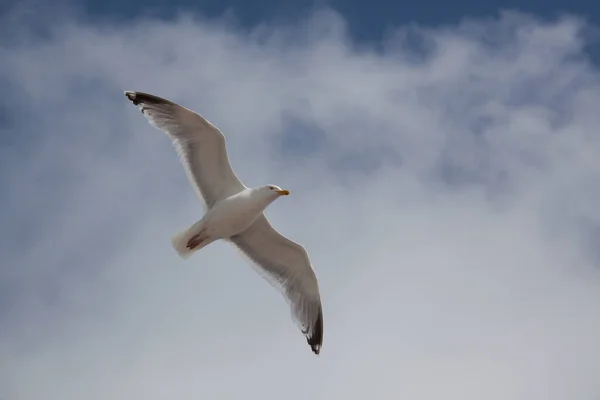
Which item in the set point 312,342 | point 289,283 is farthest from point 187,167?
point 312,342

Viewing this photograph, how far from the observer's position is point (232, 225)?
1259cm

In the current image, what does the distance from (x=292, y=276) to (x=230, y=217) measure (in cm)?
155

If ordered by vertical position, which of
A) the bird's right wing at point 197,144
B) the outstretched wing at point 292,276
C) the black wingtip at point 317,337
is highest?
the bird's right wing at point 197,144

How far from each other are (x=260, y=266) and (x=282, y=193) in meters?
Result: 1.39

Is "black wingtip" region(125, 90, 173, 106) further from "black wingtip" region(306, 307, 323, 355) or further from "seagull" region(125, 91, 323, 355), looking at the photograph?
"black wingtip" region(306, 307, 323, 355)

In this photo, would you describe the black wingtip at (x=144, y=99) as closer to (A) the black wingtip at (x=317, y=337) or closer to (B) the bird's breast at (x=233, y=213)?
(B) the bird's breast at (x=233, y=213)

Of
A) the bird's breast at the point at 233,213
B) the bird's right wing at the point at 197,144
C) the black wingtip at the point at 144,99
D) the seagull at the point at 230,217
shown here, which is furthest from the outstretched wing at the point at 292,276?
the black wingtip at the point at 144,99

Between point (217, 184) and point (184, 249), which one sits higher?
point (217, 184)

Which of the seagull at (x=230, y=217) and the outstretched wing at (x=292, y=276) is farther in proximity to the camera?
the outstretched wing at (x=292, y=276)

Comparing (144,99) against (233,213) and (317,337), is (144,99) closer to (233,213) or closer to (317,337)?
(233,213)

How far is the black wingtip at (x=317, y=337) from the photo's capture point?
43.5ft

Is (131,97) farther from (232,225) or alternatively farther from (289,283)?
(289,283)

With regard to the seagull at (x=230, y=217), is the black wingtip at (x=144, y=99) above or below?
above

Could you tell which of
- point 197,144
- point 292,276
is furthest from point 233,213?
point 292,276
